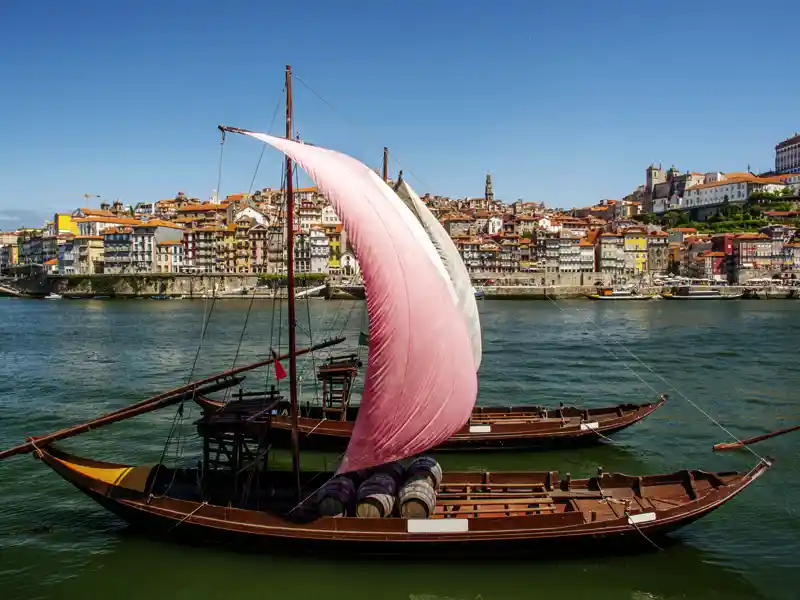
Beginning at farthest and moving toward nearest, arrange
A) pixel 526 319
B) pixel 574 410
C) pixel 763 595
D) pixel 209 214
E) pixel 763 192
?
pixel 763 192 → pixel 209 214 → pixel 526 319 → pixel 574 410 → pixel 763 595

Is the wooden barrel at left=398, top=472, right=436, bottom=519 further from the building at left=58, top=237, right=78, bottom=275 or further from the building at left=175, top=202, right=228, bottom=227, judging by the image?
the building at left=58, top=237, right=78, bottom=275

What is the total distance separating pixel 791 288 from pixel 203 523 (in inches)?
4491

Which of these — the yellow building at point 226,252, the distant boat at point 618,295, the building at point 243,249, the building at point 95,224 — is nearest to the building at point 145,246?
the yellow building at point 226,252

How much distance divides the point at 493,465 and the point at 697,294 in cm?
9870

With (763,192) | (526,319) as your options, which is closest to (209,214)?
(526,319)

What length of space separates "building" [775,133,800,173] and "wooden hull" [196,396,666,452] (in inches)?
6906

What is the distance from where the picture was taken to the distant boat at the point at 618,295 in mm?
104625

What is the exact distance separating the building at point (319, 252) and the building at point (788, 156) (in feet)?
392

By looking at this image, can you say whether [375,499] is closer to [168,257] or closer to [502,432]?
[502,432]

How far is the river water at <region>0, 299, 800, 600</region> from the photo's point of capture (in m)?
11.5

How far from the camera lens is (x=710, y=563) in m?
12.3

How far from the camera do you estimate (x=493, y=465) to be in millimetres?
17938

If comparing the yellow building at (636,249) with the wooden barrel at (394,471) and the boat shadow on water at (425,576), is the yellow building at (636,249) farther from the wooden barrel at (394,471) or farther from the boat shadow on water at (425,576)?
the wooden barrel at (394,471)

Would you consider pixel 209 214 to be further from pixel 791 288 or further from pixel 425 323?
pixel 425 323
